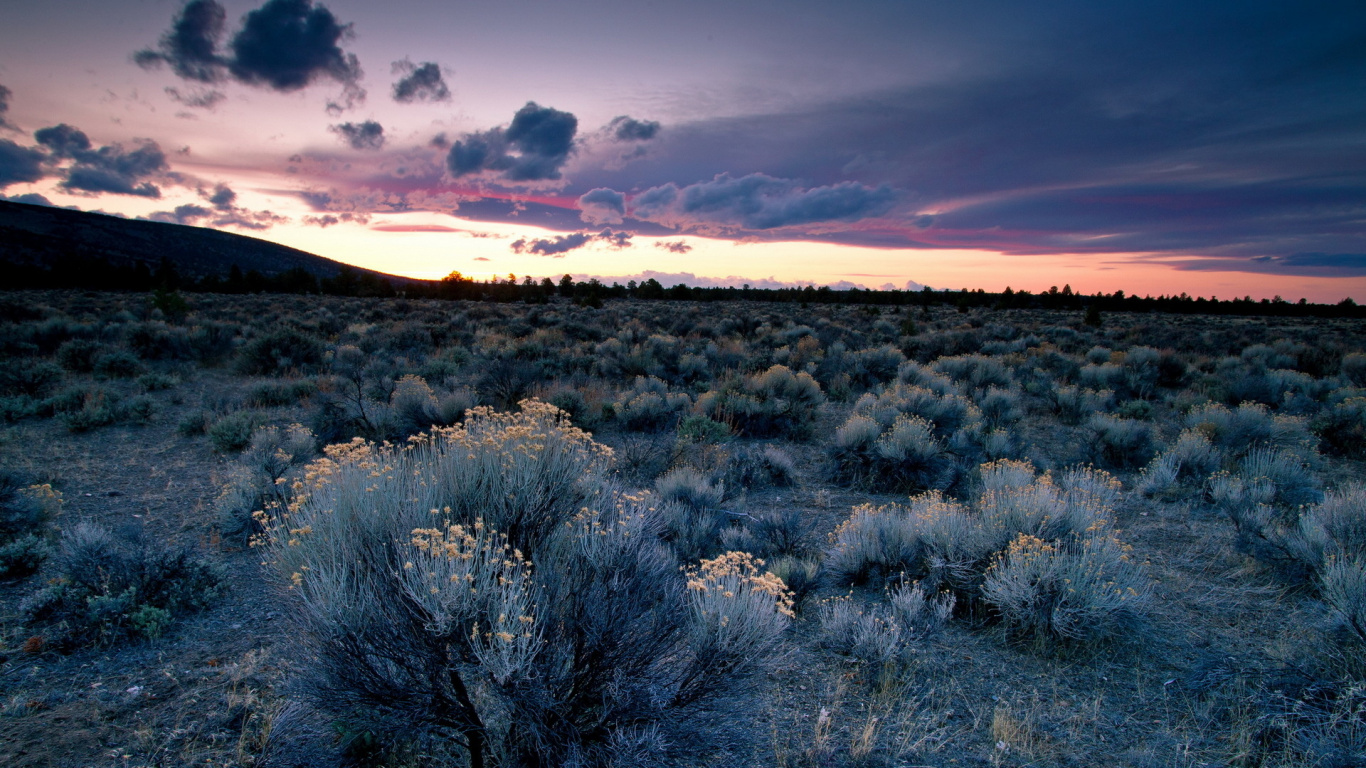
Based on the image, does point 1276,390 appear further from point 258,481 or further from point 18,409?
point 18,409

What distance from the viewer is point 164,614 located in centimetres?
411

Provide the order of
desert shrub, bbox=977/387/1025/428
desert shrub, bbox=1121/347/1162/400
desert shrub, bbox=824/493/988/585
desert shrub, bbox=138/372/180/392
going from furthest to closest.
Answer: desert shrub, bbox=1121/347/1162/400
desert shrub, bbox=138/372/180/392
desert shrub, bbox=977/387/1025/428
desert shrub, bbox=824/493/988/585

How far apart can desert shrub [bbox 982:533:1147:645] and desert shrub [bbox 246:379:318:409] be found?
12094mm

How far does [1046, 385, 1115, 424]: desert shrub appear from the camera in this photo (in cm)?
1099

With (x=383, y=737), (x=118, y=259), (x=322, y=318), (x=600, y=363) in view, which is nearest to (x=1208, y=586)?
(x=383, y=737)

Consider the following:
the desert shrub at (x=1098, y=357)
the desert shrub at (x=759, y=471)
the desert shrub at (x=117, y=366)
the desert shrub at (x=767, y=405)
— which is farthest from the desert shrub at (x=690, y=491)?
the desert shrub at (x=1098, y=357)

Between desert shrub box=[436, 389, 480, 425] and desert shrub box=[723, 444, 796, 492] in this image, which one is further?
desert shrub box=[436, 389, 480, 425]

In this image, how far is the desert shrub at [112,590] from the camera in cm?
400

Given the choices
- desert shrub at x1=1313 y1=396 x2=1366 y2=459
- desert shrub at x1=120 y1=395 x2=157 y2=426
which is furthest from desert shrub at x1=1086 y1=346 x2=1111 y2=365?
desert shrub at x1=120 y1=395 x2=157 y2=426

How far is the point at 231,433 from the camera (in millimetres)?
8398

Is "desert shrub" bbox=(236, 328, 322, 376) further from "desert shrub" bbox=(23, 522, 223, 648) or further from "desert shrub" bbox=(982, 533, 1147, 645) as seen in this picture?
"desert shrub" bbox=(982, 533, 1147, 645)

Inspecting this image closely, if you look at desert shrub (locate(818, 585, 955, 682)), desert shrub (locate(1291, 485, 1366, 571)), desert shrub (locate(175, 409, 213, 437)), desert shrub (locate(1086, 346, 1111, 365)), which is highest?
desert shrub (locate(1086, 346, 1111, 365))

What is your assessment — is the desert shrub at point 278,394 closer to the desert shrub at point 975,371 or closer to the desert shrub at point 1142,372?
the desert shrub at point 975,371

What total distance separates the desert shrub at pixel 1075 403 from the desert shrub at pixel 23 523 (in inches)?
570
